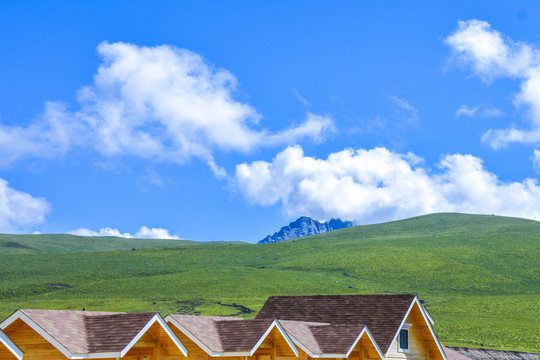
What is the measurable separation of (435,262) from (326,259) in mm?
27734

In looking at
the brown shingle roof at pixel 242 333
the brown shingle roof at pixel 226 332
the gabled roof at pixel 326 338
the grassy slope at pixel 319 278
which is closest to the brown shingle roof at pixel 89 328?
the brown shingle roof at pixel 226 332

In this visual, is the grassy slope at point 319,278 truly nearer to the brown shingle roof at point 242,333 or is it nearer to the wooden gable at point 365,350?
the wooden gable at point 365,350

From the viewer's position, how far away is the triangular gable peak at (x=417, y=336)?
107 feet

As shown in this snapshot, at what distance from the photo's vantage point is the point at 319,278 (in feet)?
479

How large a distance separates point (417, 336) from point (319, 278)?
112254mm

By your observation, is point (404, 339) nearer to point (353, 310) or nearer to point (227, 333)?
point (353, 310)

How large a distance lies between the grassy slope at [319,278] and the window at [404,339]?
52241 mm

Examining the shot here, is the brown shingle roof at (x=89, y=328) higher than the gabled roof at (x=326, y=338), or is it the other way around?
the gabled roof at (x=326, y=338)

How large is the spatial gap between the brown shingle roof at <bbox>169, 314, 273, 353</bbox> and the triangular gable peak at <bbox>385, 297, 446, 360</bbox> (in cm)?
953

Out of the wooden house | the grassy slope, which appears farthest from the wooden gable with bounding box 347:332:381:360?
the grassy slope

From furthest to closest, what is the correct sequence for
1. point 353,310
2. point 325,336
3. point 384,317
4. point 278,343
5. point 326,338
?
point 353,310
point 384,317
point 325,336
point 326,338
point 278,343

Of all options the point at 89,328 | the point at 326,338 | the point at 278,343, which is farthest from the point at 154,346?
the point at 326,338

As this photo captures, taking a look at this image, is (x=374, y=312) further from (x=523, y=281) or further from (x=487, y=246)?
(x=487, y=246)

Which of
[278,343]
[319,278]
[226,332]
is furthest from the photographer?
[319,278]
